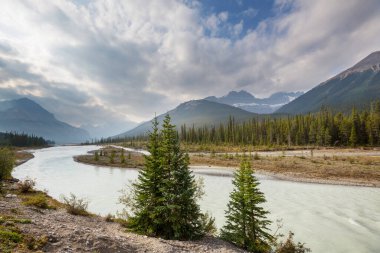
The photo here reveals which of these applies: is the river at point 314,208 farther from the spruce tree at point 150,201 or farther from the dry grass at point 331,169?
the spruce tree at point 150,201

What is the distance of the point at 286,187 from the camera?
37156 mm

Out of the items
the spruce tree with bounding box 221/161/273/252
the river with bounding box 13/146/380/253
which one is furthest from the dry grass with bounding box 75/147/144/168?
the spruce tree with bounding box 221/161/273/252

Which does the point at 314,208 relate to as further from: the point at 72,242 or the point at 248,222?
the point at 72,242

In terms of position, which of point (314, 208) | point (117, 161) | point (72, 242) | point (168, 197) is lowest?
point (314, 208)

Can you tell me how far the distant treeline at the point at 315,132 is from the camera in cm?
9756

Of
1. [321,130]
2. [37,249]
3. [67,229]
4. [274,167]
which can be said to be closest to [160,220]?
[67,229]

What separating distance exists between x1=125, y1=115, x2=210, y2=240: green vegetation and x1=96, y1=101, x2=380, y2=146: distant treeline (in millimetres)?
105726

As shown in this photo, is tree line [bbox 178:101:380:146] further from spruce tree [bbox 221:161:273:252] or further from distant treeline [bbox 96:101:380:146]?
spruce tree [bbox 221:161:273:252]

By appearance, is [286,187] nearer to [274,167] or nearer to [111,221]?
[274,167]

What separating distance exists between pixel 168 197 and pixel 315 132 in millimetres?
116789

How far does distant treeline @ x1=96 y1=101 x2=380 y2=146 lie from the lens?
320 feet

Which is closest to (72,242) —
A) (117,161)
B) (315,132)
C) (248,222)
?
(248,222)

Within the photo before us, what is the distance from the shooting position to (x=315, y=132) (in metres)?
113

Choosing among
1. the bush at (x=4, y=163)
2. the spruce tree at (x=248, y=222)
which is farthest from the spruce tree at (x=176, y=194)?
the bush at (x=4, y=163)
